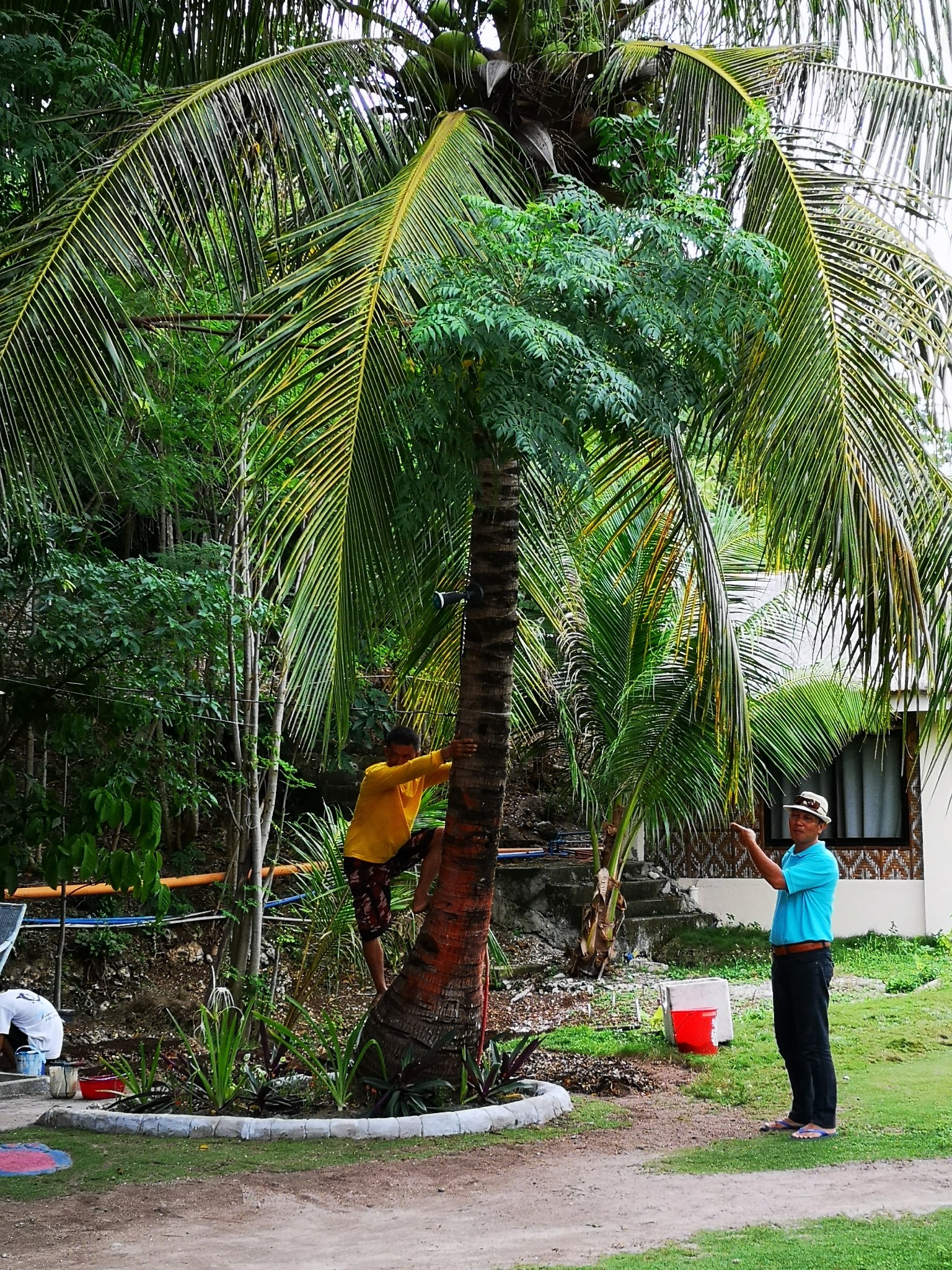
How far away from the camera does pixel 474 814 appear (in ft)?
22.4

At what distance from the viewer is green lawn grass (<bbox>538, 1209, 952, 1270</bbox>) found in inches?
162

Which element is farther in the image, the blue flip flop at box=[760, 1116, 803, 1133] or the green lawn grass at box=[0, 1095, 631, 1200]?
the blue flip flop at box=[760, 1116, 803, 1133]

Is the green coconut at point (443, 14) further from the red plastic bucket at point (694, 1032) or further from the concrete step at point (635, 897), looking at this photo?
the concrete step at point (635, 897)

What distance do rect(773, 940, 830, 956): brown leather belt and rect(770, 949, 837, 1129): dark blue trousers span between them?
0.6 inches

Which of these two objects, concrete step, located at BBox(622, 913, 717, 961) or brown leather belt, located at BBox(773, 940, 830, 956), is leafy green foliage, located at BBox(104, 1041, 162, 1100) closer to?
brown leather belt, located at BBox(773, 940, 830, 956)

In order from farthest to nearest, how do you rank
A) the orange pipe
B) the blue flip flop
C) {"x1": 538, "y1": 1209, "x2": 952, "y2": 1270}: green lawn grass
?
the orange pipe → the blue flip flop → {"x1": 538, "y1": 1209, "x2": 952, "y2": 1270}: green lawn grass

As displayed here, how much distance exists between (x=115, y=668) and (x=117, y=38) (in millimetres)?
3983

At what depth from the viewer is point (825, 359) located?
5953 mm

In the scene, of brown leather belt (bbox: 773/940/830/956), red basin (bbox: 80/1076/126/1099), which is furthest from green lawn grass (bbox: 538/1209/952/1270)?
red basin (bbox: 80/1076/126/1099)

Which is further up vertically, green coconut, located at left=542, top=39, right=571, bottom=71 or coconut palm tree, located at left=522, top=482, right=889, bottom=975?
green coconut, located at left=542, top=39, right=571, bottom=71

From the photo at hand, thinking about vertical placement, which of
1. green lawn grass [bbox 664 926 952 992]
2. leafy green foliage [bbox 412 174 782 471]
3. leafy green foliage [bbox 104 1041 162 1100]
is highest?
leafy green foliage [bbox 412 174 782 471]

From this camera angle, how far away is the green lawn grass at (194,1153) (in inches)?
211

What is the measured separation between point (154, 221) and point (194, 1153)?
4.27 metres

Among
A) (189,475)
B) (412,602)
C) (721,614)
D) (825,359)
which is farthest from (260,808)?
(825,359)
